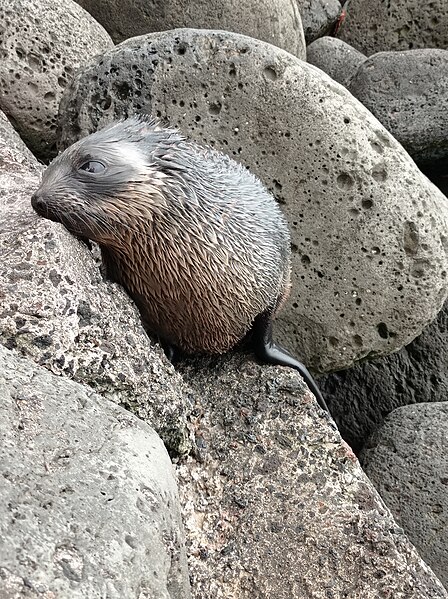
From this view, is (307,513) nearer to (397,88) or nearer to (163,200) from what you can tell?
(163,200)

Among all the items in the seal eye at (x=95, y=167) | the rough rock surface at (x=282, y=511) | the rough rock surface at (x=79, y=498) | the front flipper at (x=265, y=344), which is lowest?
the rough rock surface at (x=282, y=511)

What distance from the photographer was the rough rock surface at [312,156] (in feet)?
9.70

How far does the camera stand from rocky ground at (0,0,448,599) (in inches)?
61.5

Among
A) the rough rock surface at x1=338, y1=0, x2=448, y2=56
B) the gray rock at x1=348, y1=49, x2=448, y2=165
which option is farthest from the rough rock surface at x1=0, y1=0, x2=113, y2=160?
the rough rock surface at x1=338, y1=0, x2=448, y2=56

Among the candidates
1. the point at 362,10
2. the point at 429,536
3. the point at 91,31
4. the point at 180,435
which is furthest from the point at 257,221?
the point at 362,10

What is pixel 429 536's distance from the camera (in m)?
2.93

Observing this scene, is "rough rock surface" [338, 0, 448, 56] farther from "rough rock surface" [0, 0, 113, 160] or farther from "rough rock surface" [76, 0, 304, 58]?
"rough rock surface" [0, 0, 113, 160]

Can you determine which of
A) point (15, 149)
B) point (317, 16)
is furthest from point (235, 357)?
point (317, 16)

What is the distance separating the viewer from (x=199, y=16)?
4.36m

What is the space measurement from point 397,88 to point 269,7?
977 millimetres

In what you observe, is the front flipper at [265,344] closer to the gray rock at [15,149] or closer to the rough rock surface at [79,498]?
the rough rock surface at [79,498]

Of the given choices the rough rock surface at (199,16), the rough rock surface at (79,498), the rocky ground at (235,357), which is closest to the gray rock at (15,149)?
the rocky ground at (235,357)

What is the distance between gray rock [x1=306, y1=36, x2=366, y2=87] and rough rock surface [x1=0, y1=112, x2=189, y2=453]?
379 centimetres

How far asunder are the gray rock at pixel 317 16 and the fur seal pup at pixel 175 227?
13.1ft
